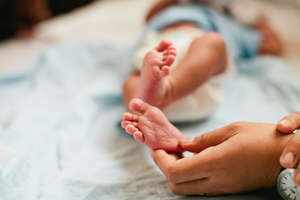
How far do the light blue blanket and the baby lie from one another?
78 millimetres

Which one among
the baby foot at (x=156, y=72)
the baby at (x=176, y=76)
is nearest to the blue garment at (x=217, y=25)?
the baby at (x=176, y=76)

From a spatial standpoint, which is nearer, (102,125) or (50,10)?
(102,125)

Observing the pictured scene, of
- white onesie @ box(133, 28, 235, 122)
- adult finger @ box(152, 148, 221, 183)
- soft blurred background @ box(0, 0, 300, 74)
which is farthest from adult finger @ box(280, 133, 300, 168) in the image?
soft blurred background @ box(0, 0, 300, 74)

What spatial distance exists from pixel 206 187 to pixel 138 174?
0.54 feet

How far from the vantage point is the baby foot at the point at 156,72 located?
63 centimetres

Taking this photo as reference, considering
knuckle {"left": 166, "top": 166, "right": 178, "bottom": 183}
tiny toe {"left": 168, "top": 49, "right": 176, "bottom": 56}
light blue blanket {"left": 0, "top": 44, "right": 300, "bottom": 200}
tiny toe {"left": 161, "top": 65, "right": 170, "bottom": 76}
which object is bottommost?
light blue blanket {"left": 0, "top": 44, "right": 300, "bottom": 200}

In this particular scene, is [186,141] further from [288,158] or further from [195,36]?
[195,36]

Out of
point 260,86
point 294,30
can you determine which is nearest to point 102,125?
point 260,86

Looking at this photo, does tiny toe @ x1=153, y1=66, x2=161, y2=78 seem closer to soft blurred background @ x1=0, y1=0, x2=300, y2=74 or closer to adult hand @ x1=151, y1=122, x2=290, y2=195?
adult hand @ x1=151, y1=122, x2=290, y2=195

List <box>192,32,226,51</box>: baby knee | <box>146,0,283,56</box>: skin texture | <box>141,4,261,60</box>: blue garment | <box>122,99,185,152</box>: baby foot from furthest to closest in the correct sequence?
<box>146,0,283,56</box>: skin texture → <box>141,4,261,60</box>: blue garment → <box>192,32,226,51</box>: baby knee → <box>122,99,185,152</box>: baby foot

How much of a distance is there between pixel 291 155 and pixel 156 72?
30 centimetres

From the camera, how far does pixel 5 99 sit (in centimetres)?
99

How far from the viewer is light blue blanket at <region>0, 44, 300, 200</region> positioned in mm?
610

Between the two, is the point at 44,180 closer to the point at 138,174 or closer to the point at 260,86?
the point at 138,174
